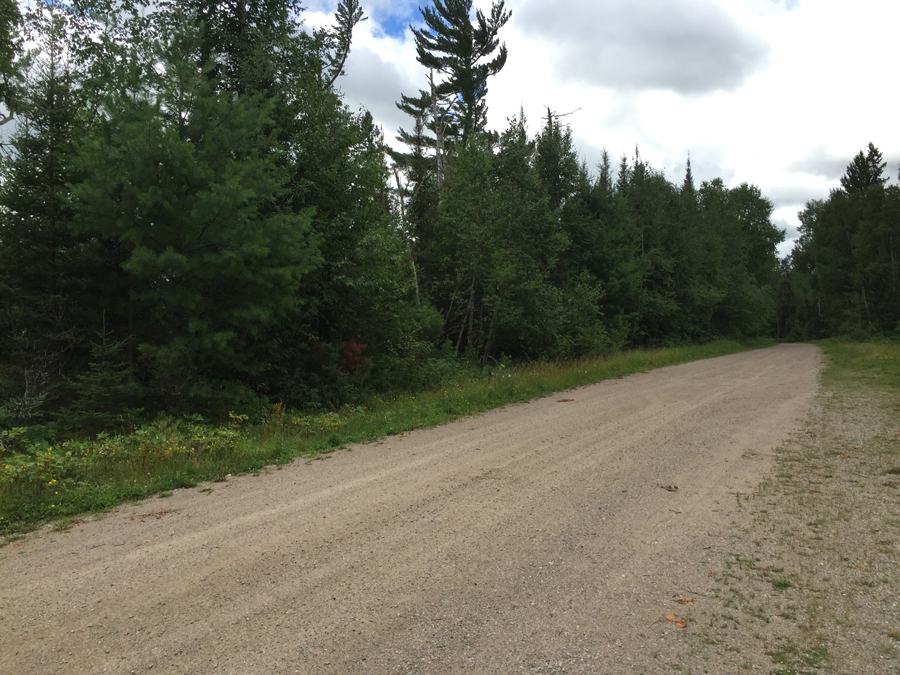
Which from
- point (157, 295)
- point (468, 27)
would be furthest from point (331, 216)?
point (468, 27)

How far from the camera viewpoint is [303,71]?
13.8 m

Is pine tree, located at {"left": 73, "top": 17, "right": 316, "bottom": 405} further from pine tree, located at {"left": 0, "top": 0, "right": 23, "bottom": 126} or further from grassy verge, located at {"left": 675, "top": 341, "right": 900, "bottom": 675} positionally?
grassy verge, located at {"left": 675, "top": 341, "right": 900, "bottom": 675}

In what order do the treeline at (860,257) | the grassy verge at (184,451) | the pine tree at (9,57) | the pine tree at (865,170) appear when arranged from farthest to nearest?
the pine tree at (865,170), the treeline at (860,257), the pine tree at (9,57), the grassy verge at (184,451)

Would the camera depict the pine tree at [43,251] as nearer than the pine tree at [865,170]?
Yes

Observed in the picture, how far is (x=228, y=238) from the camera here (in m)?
9.34

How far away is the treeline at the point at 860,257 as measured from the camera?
134 ft

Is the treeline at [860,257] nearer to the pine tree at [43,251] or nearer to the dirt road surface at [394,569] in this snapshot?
the dirt road surface at [394,569]

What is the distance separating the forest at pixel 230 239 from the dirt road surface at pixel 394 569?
4.64 m

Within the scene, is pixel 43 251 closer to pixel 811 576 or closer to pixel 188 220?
pixel 188 220

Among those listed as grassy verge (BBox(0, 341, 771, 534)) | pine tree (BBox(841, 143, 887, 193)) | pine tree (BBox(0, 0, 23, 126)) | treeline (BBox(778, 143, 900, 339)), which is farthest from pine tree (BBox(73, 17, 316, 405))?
pine tree (BBox(841, 143, 887, 193))

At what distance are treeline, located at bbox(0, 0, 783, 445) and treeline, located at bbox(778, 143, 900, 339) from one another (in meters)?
33.2

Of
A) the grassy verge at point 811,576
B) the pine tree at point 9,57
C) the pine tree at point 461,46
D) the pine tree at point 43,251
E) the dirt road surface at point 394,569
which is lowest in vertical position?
the grassy verge at point 811,576

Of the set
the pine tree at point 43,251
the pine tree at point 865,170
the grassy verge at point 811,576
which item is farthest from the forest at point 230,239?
the pine tree at point 865,170

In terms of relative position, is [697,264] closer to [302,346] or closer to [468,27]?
[468,27]
